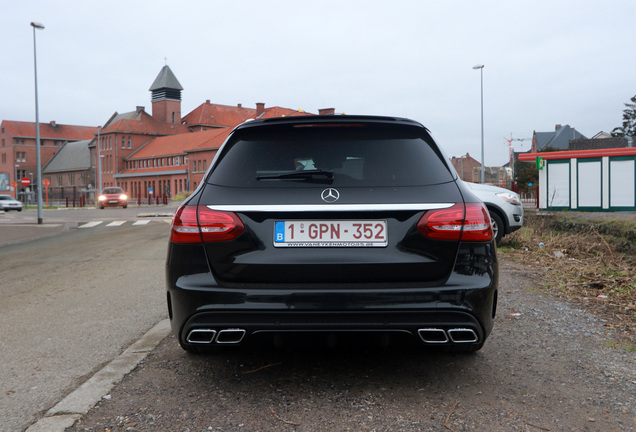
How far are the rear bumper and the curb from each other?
69 cm

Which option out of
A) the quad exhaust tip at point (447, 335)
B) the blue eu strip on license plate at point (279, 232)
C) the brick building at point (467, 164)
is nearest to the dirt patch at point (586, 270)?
the quad exhaust tip at point (447, 335)

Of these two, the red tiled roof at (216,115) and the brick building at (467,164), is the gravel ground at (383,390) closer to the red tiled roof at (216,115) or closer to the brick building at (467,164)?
the red tiled roof at (216,115)

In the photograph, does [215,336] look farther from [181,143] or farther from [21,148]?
[21,148]

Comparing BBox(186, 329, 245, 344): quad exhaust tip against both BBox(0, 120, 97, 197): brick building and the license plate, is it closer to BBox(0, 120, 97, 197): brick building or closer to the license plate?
the license plate

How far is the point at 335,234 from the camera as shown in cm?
328

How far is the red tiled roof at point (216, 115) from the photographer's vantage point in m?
113

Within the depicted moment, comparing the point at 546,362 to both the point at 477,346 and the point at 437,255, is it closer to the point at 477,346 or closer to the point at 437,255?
the point at 477,346

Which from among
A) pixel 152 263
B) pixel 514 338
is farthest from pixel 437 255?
pixel 152 263

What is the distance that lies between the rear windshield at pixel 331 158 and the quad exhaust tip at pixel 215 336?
80cm

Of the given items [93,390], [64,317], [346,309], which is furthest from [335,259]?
[64,317]

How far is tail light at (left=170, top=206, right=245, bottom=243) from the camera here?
10.9ft

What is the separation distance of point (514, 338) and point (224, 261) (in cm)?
268

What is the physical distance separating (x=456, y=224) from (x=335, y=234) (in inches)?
25.7

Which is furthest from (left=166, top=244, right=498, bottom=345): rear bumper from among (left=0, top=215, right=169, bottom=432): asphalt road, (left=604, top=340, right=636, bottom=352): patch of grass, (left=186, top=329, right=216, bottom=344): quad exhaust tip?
(left=604, top=340, right=636, bottom=352): patch of grass
